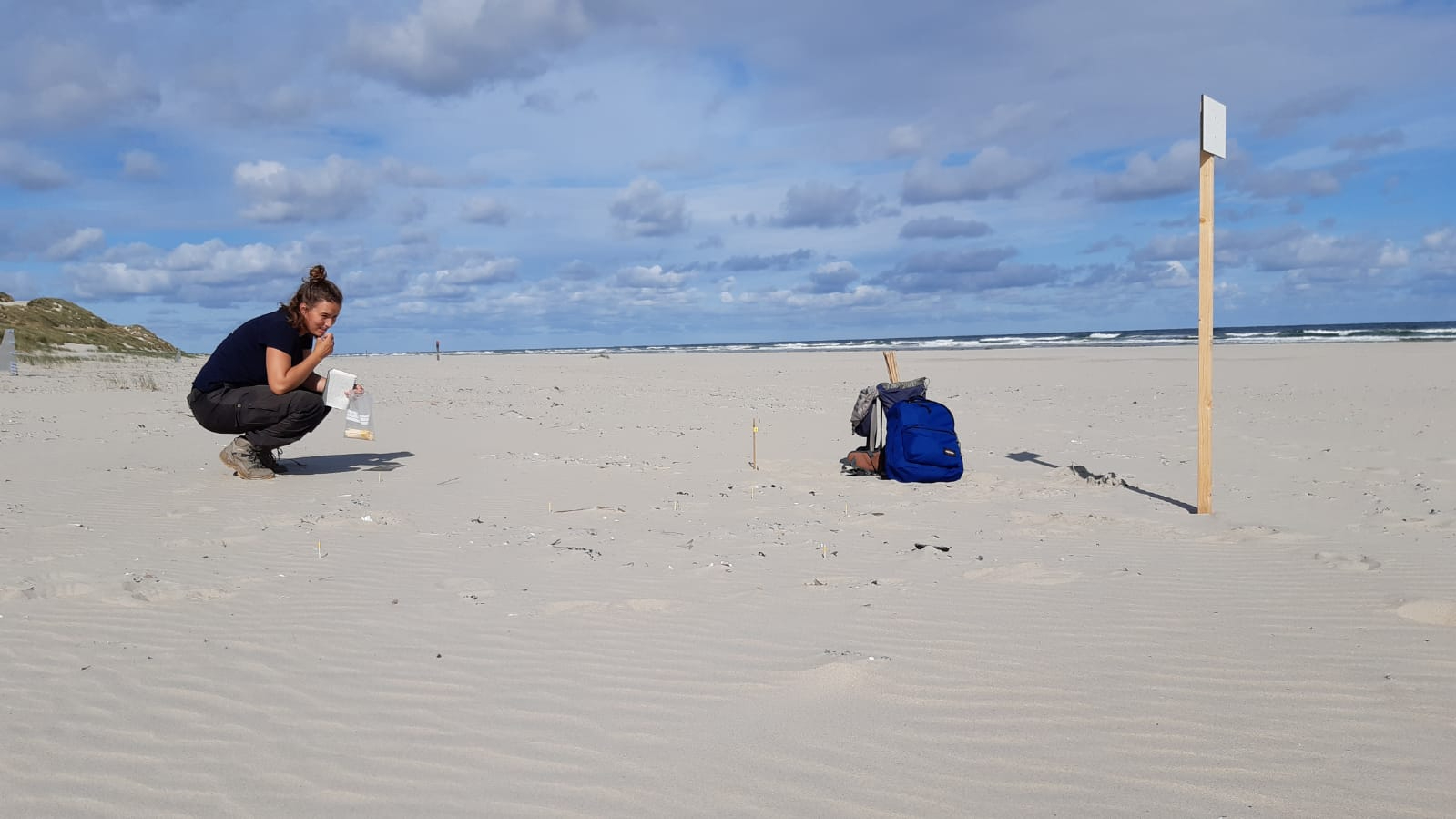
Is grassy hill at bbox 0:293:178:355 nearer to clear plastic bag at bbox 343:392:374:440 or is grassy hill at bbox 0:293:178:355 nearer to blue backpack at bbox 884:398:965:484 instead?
clear plastic bag at bbox 343:392:374:440

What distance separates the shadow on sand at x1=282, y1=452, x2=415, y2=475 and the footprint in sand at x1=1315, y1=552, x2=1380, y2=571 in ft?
24.1

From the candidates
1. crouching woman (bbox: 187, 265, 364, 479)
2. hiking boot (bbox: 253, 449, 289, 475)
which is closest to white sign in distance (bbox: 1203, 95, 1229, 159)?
crouching woman (bbox: 187, 265, 364, 479)

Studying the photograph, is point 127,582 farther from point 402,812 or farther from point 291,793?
point 402,812

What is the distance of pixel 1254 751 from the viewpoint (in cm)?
292

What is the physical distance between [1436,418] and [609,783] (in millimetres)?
13861

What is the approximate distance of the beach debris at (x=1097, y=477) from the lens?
27.3ft

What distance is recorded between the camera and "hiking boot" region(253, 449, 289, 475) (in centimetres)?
786

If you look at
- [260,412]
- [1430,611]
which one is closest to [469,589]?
[260,412]

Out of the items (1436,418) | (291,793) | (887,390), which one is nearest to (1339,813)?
(291,793)

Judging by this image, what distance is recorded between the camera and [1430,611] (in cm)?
431

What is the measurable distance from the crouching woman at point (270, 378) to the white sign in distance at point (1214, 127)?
6619 mm

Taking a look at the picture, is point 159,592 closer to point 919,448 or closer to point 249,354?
point 249,354

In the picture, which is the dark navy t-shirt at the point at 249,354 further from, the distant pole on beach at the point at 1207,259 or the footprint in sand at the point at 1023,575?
the distant pole on beach at the point at 1207,259

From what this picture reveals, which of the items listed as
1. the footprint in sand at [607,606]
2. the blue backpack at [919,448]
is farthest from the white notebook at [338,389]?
the blue backpack at [919,448]
